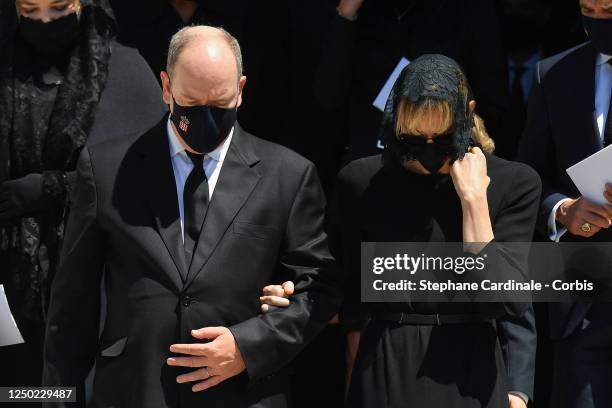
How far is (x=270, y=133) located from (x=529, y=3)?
4.79 ft

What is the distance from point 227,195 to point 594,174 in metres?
1.33

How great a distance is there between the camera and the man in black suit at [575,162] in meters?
4.64

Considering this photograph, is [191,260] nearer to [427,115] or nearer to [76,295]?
[76,295]

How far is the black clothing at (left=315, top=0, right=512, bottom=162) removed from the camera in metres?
5.18

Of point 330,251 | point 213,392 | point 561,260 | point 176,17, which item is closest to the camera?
point 213,392

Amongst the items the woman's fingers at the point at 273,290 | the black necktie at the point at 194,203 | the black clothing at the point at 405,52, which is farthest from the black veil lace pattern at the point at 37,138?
the woman's fingers at the point at 273,290

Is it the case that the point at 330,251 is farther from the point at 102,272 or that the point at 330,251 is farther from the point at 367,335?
the point at 102,272

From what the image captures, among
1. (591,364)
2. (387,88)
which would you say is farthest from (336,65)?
(591,364)

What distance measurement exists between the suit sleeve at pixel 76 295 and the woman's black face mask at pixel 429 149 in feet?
3.55

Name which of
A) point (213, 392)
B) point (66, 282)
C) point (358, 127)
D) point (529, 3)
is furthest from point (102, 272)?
point (529, 3)

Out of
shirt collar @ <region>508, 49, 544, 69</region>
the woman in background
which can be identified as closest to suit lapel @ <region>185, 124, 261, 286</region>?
the woman in background

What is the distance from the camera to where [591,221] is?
450 cm

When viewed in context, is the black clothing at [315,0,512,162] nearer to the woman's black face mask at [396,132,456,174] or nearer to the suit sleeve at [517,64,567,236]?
the suit sleeve at [517,64,567,236]

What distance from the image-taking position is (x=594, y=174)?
172 inches
